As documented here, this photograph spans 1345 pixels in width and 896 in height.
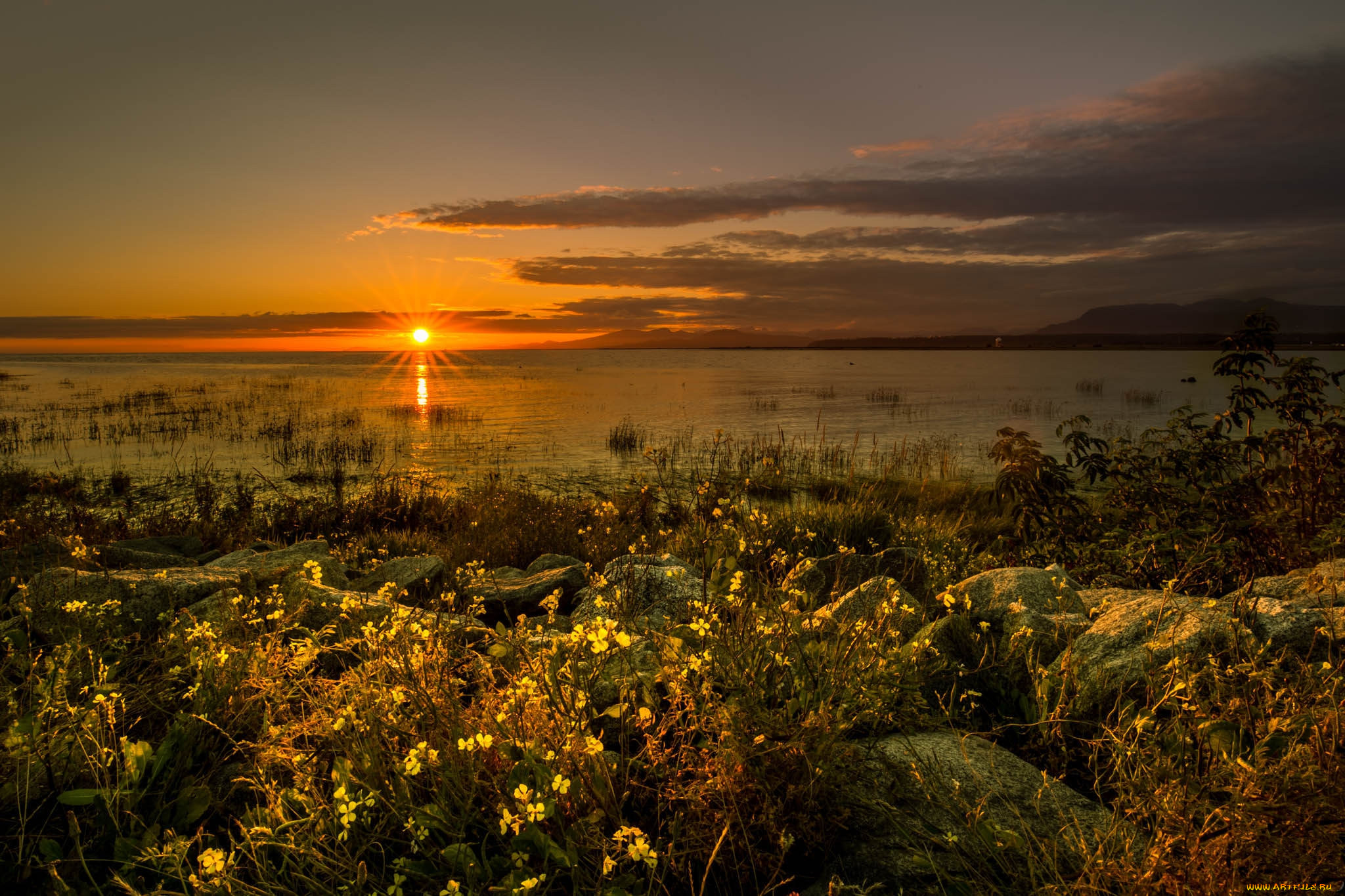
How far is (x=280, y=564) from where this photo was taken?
21.1 feet

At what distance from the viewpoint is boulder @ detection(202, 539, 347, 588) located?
5977 mm

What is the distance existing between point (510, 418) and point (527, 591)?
26.0m

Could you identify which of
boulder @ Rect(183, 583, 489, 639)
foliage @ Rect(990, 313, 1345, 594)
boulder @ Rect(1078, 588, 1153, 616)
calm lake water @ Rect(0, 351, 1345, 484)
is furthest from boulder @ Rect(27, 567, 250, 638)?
calm lake water @ Rect(0, 351, 1345, 484)

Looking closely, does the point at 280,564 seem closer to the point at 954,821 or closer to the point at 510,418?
the point at 954,821

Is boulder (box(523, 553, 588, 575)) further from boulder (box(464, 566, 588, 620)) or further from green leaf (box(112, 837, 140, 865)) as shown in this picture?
green leaf (box(112, 837, 140, 865))

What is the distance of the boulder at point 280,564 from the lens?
5.98m

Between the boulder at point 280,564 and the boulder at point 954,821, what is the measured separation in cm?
456

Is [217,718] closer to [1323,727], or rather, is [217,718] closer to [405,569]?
[405,569]

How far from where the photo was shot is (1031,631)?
4.08m

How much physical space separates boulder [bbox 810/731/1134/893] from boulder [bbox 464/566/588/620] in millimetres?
3478

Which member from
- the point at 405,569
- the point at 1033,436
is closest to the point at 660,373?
the point at 1033,436

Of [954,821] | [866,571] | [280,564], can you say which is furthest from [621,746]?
[280,564]

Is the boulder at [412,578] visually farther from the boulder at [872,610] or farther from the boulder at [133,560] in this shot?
the boulder at [872,610]

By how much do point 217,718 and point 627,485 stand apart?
43.4 feet
